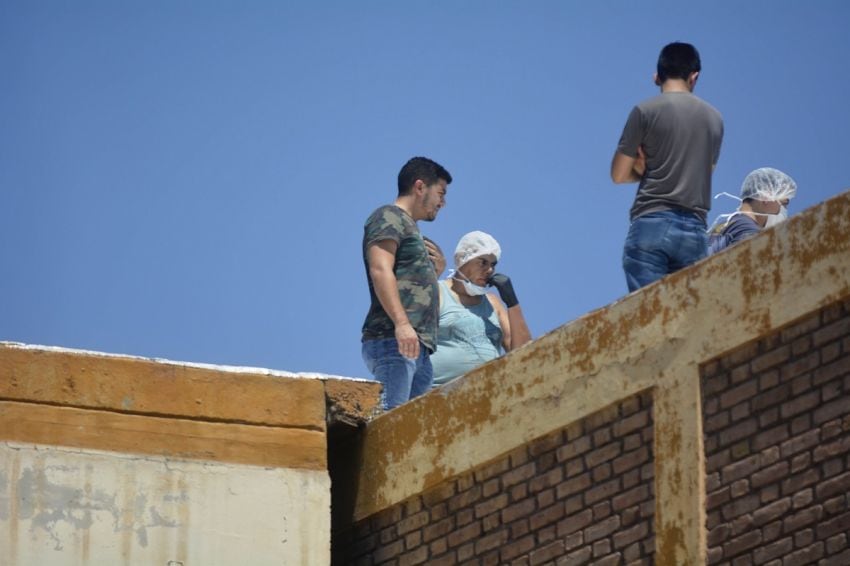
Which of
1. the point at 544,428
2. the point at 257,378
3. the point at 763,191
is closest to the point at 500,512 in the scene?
the point at 544,428

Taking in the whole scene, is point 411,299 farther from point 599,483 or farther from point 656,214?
point 599,483

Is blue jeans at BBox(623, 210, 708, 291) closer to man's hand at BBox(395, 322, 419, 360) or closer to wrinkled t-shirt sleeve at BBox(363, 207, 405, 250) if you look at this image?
man's hand at BBox(395, 322, 419, 360)

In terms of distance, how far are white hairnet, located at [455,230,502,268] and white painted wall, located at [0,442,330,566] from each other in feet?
6.62

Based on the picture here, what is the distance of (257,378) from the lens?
→ 31.9 feet

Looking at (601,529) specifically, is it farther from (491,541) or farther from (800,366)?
(800,366)

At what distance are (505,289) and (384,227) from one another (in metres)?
1.18

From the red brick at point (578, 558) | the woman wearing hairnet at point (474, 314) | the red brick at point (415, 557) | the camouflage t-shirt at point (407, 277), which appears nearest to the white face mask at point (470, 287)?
the woman wearing hairnet at point (474, 314)

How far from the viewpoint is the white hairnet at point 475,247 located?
36.7 ft

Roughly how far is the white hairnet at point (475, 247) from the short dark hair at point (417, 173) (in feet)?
1.86

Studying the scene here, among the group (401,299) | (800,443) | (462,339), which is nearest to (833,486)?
(800,443)

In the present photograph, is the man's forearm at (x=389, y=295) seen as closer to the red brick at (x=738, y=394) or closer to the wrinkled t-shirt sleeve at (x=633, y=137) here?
the wrinkled t-shirt sleeve at (x=633, y=137)

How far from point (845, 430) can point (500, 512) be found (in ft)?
6.51

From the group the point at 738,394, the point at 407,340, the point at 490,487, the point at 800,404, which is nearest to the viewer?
the point at 800,404

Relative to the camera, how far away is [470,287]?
11.1m
